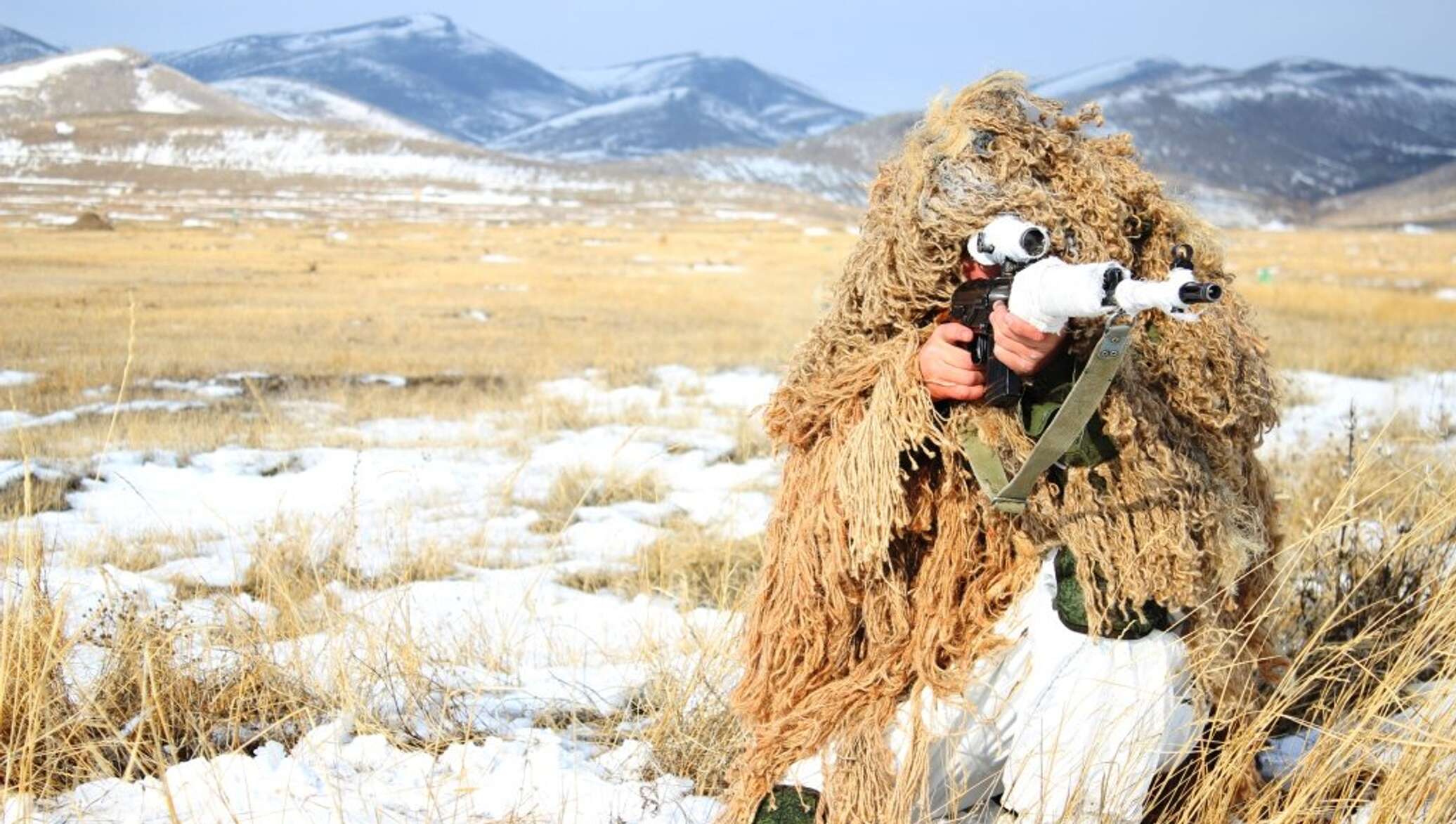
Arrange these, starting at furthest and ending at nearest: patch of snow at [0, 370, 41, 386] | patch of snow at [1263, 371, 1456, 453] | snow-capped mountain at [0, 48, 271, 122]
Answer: snow-capped mountain at [0, 48, 271, 122]
patch of snow at [0, 370, 41, 386]
patch of snow at [1263, 371, 1456, 453]

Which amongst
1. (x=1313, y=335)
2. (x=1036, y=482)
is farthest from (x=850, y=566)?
(x=1313, y=335)

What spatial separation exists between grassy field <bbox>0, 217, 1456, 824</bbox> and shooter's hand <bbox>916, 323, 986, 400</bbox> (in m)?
0.59

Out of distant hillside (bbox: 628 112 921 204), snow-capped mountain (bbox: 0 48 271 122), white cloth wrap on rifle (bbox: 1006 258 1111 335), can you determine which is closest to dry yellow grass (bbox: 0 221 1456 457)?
white cloth wrap on rifle (bbox: 1006 258 1111 335)

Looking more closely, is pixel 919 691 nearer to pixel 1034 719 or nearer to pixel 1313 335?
pixel 1034 719

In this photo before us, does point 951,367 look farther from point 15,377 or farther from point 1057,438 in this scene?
point 15,377

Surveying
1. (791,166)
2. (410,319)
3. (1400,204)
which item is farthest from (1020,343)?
(1400,204)

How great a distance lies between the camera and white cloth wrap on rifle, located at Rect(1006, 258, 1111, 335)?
1.46 metres

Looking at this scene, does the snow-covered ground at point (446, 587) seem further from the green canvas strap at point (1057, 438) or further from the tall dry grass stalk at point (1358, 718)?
the tall dry grass stalk at point (1358, 718)

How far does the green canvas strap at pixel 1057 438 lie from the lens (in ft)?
5.26

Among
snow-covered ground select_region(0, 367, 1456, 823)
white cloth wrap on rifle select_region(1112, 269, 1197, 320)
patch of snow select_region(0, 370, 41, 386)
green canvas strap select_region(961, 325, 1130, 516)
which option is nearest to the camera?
white cloth wrap on rifle select_region(1112, 269, 1197, 320)

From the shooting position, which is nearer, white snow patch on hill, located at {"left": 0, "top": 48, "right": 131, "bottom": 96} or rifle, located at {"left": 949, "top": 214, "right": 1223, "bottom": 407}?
rifle, located at {"left": 949, "top": 214, "right": 1223, "bottom": 407}

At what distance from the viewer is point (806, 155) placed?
6225 inches

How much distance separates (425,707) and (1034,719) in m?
1.61

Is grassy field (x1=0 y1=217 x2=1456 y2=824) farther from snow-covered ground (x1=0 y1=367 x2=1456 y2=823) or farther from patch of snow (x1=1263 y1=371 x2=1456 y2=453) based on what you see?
patch of snow (x1=1263 y1=371 x2=1456 y2=453)
